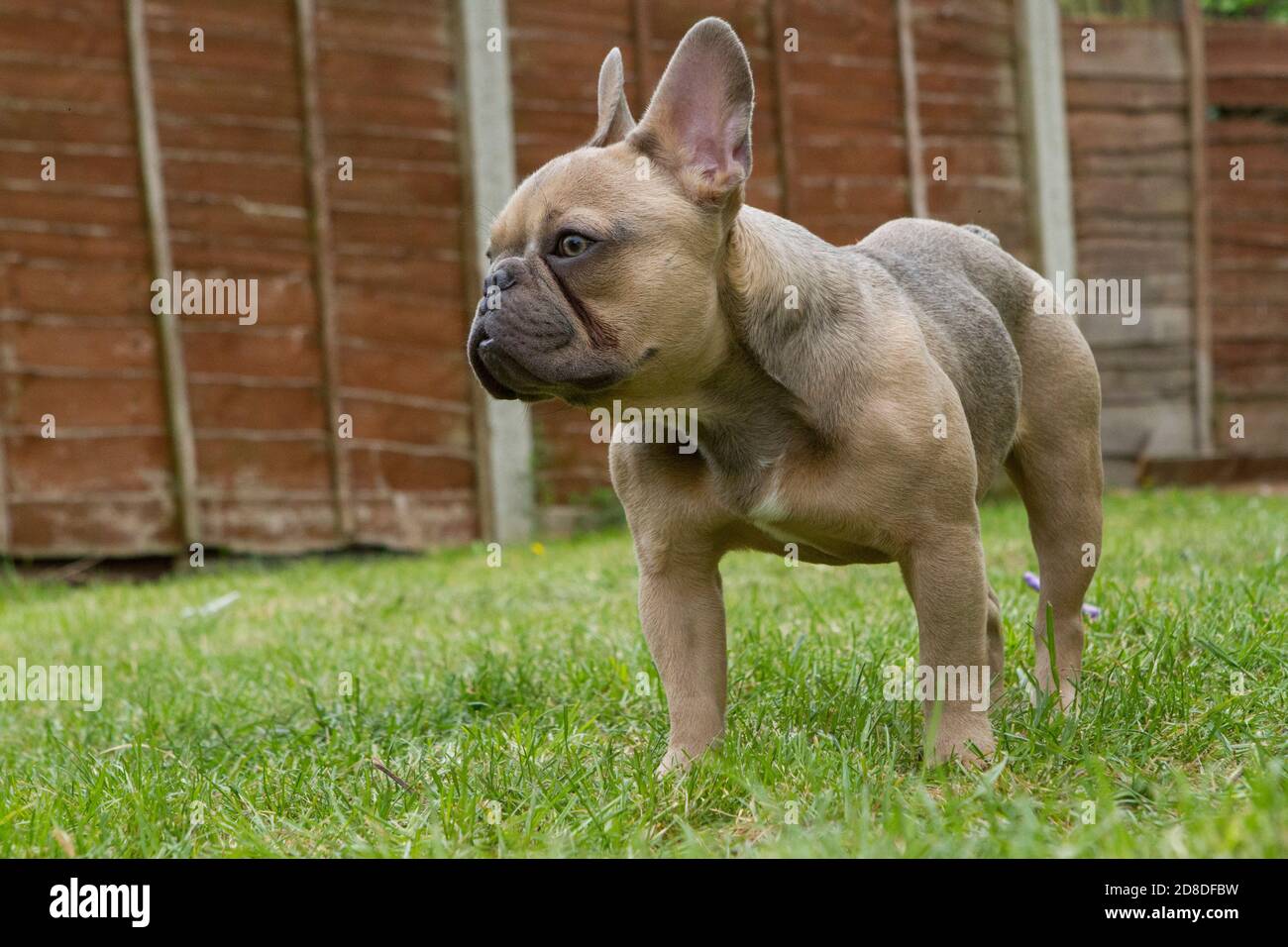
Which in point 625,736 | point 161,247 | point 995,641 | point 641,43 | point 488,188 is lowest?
point 625,736

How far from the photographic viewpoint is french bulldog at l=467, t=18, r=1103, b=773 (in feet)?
10.3

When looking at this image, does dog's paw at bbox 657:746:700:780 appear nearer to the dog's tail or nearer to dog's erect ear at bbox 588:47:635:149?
dog's erect ear at bbox 588:47:635:149

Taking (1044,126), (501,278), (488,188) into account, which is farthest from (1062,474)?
(1044,126)

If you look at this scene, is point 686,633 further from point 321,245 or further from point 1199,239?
point 1199,239

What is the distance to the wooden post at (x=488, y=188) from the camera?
9.69m

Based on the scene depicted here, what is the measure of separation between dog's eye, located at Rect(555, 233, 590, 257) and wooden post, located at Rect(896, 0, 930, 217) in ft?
27.8

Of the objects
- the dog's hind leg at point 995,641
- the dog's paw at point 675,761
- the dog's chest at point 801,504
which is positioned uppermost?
the dog's chest at point 801,504

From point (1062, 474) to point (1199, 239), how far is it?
9.13 metres

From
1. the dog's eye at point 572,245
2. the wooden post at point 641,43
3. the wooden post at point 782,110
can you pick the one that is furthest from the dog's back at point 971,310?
the wooden post at point 782,110

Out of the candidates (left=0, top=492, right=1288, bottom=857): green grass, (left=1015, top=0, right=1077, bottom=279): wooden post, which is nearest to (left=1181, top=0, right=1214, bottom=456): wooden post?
(left=1015, top=0, right=1077, bottom=279): wooden post

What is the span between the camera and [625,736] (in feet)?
12.4

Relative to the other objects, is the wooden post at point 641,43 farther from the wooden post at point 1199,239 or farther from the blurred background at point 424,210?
the wooden post at point 1199,239

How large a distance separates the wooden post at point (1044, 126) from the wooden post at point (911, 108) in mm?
1123
